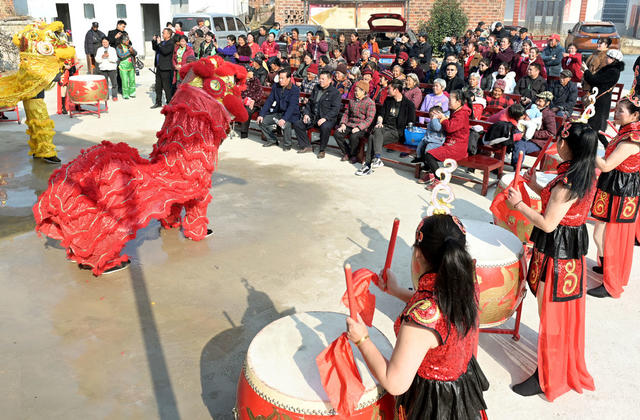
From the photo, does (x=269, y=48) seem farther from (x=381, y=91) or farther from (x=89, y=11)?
(x=89, y=11)

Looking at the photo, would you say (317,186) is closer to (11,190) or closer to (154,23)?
(11,190)

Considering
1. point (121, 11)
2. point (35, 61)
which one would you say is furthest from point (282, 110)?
point (121, 11)

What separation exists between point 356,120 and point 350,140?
333mm

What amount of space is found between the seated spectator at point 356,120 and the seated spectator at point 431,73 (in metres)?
4.18

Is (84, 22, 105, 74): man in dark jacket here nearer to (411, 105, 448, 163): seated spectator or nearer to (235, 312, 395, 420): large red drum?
(411, 105, 448, 163): seated spectator

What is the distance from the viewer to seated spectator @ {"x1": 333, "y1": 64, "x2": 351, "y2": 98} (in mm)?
10146

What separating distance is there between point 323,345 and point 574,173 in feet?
5.77

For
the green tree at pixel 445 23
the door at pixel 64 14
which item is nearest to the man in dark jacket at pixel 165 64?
the door at pixel 64 14

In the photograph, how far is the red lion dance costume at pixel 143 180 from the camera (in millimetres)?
4715

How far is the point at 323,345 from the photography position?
2779 mm

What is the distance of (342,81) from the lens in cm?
1026

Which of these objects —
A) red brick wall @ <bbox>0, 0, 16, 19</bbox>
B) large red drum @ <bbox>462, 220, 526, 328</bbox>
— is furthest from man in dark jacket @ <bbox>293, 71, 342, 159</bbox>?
red brick wall @ <bbox>0, 0, 16, 19</bbox>

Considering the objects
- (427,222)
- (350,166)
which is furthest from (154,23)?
(427,222)

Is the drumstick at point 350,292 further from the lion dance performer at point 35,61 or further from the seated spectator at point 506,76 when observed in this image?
the seated spectator at point 506,76
